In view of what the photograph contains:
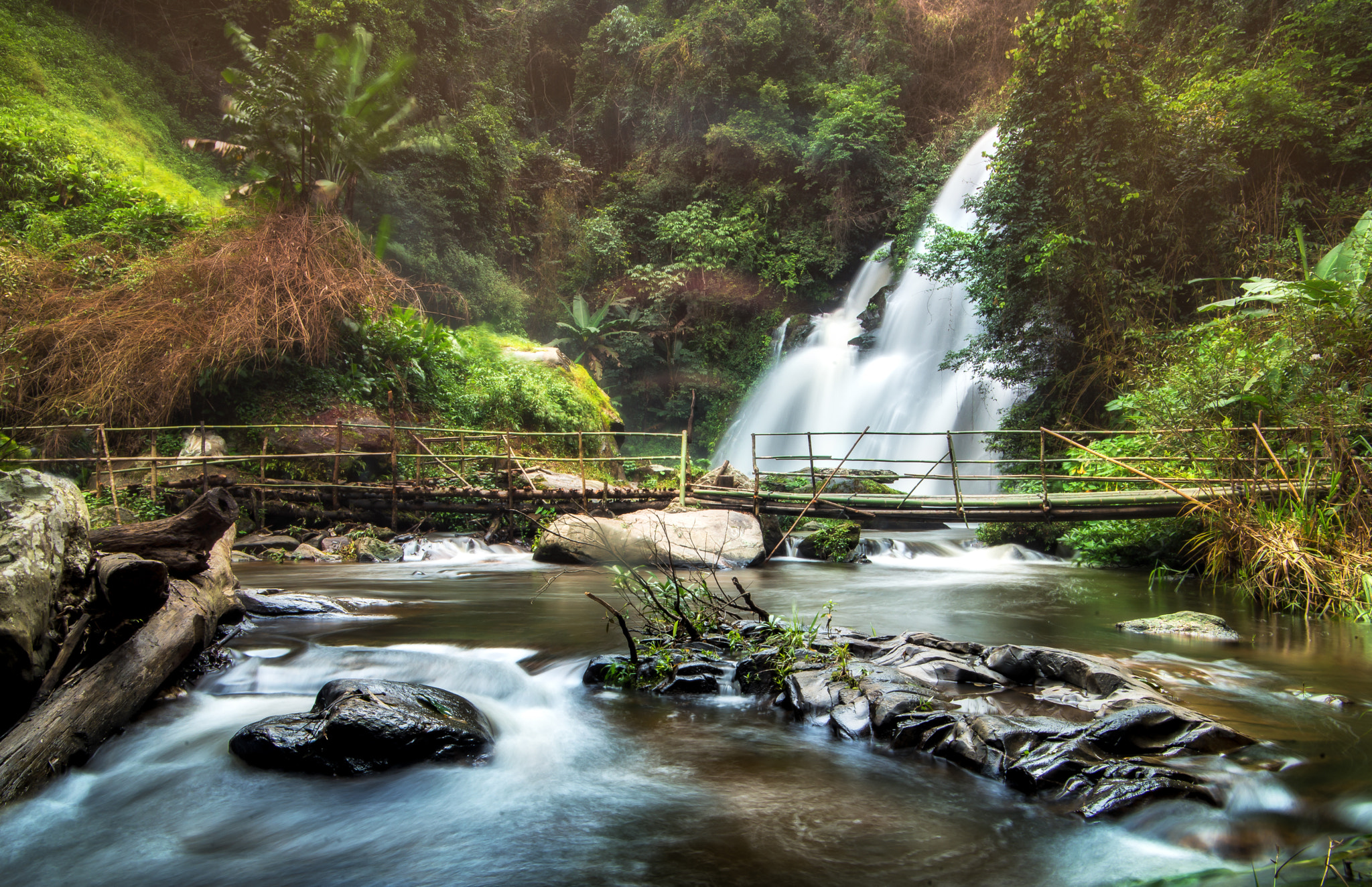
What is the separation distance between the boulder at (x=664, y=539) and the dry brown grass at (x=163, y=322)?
5921 mm

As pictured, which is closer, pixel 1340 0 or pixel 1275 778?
pixel 1275 778

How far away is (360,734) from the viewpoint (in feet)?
11.0

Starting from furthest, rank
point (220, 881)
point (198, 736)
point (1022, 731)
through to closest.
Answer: point (198, 736)
point (1022, 731)
point (220, 881)

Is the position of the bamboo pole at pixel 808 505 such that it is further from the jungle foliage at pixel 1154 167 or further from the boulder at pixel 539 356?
the boulder at pixel 539 356

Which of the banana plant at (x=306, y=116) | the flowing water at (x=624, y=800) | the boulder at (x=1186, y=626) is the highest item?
the banana plant at (x=306, y=116)

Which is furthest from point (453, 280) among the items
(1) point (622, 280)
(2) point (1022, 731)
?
(2) point (1022, 731)

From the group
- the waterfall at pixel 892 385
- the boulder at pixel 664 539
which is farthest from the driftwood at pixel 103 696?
the waterfall at pixel 892 385

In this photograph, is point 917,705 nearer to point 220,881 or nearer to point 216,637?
point 220,881

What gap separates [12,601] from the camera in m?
2.69

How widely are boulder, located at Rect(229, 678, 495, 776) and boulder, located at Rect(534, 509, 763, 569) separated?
4.81 metres

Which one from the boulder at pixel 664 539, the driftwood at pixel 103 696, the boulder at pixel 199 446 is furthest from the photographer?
the boulder at pixel 199 446

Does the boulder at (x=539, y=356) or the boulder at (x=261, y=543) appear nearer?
the boulder at (x=261, y=543)

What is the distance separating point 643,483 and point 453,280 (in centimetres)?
1052

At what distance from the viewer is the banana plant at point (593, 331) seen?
2083 cm
